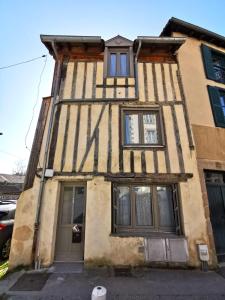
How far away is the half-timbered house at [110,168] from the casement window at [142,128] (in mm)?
31

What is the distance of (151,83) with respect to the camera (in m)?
5.78

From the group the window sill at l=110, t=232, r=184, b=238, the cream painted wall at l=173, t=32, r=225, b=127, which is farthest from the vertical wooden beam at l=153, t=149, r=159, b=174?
the cream painted wall at l=173, t=32, r=225, b=127

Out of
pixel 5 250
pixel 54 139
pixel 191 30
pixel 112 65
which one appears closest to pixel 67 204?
pixel 54 139

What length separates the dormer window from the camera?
5.98 meters

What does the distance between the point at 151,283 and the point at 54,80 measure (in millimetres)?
6129

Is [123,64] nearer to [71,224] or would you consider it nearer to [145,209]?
[145,209]

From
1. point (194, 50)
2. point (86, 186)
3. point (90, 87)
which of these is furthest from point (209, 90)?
point (86, 186)

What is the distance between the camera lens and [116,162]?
4781mm

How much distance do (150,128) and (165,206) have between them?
2313mm

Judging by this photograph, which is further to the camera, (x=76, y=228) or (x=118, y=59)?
(x=118, y=59)

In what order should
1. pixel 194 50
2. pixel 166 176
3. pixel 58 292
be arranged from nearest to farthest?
pixel 58 292 → pixel 166 176 → pixel 194 50

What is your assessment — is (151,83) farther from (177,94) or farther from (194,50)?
(194,50)

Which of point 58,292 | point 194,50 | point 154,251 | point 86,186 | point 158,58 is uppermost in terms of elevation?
point 194,50

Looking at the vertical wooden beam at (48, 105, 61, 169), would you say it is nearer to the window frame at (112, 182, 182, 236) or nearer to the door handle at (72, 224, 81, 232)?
the door handle at (72, 224, 81, 232)
